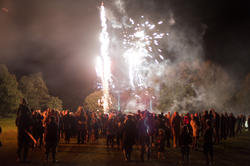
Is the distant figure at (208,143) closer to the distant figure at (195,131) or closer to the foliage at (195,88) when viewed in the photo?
the distant figure at (195,131)

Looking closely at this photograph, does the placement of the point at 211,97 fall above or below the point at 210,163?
above

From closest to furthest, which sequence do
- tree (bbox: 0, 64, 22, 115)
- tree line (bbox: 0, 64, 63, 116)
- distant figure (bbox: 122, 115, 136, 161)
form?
distant figure (bbox: 122, 115, 136, 161), tree (bbox: 0, 64, 22, 115), tree line (bbox: 0, 64, 63, 116)

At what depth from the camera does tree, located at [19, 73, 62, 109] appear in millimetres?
70562

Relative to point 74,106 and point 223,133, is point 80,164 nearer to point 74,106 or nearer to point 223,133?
point 223,133

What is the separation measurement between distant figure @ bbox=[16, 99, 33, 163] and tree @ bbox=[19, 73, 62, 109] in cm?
6153

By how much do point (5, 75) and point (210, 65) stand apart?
44.7 meters

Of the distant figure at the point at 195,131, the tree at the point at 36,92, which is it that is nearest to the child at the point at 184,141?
the distant figure at the point at 195,131

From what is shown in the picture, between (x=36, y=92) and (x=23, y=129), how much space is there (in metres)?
64.2

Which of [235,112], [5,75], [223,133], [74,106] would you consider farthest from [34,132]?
[74,106]

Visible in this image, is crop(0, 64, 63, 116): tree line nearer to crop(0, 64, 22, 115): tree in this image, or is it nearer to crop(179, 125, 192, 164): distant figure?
crop(0, 64, 22, 115): tree

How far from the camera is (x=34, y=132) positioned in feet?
48.0

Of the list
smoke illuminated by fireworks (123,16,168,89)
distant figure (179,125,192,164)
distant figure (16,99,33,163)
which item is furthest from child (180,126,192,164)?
smoke illuminated by fireworks (123,16,168,89)

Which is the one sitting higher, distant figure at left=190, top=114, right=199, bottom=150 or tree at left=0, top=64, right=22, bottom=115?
tree at left=0, top=64, right=22, bottom=115

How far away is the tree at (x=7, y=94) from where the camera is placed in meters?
57.8
